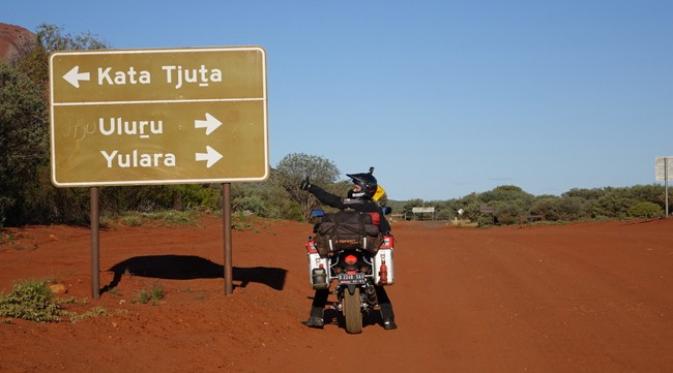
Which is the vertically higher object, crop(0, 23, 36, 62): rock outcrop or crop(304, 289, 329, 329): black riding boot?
crop(0, 23, 36, 62): rock outcrop

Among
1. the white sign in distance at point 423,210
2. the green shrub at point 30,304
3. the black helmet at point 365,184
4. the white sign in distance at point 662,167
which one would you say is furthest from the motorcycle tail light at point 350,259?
the white sign in distance at point 423,210

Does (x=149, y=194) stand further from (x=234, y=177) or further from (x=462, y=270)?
(x=234, y=177)

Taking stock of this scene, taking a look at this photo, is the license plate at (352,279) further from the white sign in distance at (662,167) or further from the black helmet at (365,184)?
the white sign in distance at (662,167)

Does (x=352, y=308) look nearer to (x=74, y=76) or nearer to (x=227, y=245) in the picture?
(x=227, y=245)

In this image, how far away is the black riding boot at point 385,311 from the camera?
10.6 metres

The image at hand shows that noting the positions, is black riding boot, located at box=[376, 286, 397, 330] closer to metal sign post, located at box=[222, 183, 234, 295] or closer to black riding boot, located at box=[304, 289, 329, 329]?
black riding boot, located at box=[304, 289, 329, 329]

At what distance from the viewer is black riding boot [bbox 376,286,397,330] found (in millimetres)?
10624

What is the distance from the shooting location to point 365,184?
11.1m

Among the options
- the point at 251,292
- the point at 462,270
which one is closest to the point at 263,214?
the point at 462,270

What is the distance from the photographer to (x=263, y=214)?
1531 inches

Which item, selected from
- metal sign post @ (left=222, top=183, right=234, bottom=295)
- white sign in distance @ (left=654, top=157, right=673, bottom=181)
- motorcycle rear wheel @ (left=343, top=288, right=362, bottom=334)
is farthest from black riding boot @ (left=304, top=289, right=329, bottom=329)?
white sign in distance @ (left=654, top=157, right=673, bottom=181)

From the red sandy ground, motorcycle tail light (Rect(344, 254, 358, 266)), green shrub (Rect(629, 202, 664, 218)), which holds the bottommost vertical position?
the red sandy ground

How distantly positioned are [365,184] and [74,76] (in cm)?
467

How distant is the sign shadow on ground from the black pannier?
13.0 feet
